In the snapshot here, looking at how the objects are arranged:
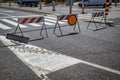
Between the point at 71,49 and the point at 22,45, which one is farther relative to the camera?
the point at 22,45

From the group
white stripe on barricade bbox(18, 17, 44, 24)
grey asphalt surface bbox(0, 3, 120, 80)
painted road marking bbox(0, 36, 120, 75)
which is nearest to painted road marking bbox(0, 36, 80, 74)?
painted road marking bbox(0, 36, 120, 75)

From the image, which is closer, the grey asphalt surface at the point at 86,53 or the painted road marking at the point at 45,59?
the grey asphalt surface at the point at 86,53

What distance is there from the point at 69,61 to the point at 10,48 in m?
2.59

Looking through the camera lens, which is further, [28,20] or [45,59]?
[28,20]

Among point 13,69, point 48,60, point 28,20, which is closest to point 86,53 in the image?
point 48,60

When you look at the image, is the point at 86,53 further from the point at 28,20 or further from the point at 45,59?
the point at 28,20

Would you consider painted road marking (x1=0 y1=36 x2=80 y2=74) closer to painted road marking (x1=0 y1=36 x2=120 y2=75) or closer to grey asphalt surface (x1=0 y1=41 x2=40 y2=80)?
painted road marking (x1=0 y1=36 x2=120 y2=75)

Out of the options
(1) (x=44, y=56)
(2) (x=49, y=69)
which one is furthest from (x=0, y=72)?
(1) (x=44, y=56)

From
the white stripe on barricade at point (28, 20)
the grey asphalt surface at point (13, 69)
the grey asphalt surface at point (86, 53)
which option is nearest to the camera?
the grey asphalt surface at point (13, 69)

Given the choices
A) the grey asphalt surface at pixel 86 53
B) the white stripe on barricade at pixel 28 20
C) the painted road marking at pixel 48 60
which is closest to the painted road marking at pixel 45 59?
the painted road marking at pixel 48 60

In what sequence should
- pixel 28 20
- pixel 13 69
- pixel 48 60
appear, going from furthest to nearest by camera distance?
pixel 28 20, pixel 48 60, pixel 13 69

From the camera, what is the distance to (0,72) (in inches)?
195

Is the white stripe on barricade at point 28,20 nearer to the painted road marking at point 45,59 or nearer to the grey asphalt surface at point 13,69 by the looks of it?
the painted road marking at point 45,59

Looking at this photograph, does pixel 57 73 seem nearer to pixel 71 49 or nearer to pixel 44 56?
pixel 44 56
